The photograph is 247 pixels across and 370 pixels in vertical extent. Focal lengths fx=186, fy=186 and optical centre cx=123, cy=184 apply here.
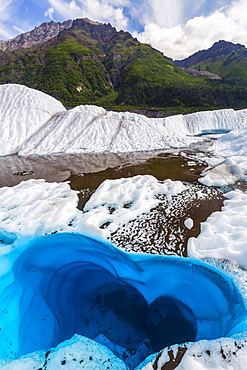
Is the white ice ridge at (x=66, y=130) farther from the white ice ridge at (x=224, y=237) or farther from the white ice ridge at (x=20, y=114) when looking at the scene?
the white ice ridge at (x=224, y=237)

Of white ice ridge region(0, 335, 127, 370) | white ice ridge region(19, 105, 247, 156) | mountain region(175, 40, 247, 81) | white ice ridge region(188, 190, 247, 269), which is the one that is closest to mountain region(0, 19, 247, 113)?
white ice ridge region(19, 105, 247, 156)

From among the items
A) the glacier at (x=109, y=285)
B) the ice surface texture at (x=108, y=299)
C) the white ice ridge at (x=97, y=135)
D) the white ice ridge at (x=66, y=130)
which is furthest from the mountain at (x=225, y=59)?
the ice surface texture at (x=108, y=299)

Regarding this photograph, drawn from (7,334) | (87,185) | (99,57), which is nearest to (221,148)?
(87,185)

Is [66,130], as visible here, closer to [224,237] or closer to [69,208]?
[69,208]

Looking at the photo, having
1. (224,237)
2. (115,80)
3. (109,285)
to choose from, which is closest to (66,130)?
(109,285)

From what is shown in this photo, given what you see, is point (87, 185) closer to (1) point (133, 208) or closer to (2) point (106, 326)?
(1) point (133, 208)

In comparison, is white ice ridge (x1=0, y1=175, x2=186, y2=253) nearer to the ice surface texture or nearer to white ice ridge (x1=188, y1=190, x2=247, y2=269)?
the ice surface texture
